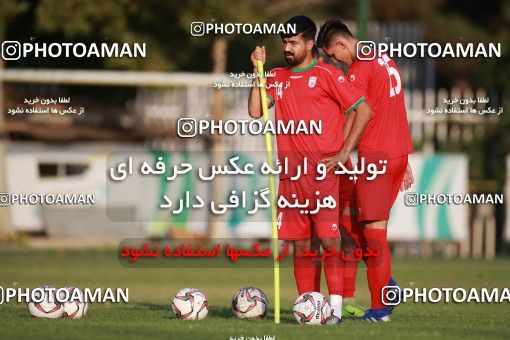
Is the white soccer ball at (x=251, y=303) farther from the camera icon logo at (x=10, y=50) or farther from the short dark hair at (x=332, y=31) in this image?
the camera icon logo at (x=10, y=50)

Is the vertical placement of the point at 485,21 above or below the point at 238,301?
above

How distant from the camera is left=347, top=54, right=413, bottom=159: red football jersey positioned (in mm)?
11898

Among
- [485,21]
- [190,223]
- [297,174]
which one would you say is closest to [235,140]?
[190,223]

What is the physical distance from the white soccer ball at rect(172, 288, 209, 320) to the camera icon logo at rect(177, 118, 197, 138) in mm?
1977

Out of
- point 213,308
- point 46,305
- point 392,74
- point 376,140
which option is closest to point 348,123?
point 376,140

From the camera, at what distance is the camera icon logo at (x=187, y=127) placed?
13.2 meters

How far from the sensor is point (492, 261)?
83.9 ft

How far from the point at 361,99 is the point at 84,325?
313cm

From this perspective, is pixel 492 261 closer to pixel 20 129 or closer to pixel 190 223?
pixel 190 223

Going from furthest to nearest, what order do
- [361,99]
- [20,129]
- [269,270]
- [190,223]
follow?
[20,129]
[190,223]
[269,270]
[361,99]

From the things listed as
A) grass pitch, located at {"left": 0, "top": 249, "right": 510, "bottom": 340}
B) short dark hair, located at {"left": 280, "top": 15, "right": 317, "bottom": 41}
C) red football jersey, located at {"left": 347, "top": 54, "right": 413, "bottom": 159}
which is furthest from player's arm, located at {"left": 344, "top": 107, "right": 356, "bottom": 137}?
grass pitch, located at {"left": 0, "top": 249, "right": 510, "bottom": 340}

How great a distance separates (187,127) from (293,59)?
238 cm

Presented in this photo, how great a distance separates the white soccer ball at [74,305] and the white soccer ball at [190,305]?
0.82 meters

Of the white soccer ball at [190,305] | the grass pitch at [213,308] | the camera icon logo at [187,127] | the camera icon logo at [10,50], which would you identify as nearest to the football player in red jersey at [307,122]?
the grass pitch at [213,308]
